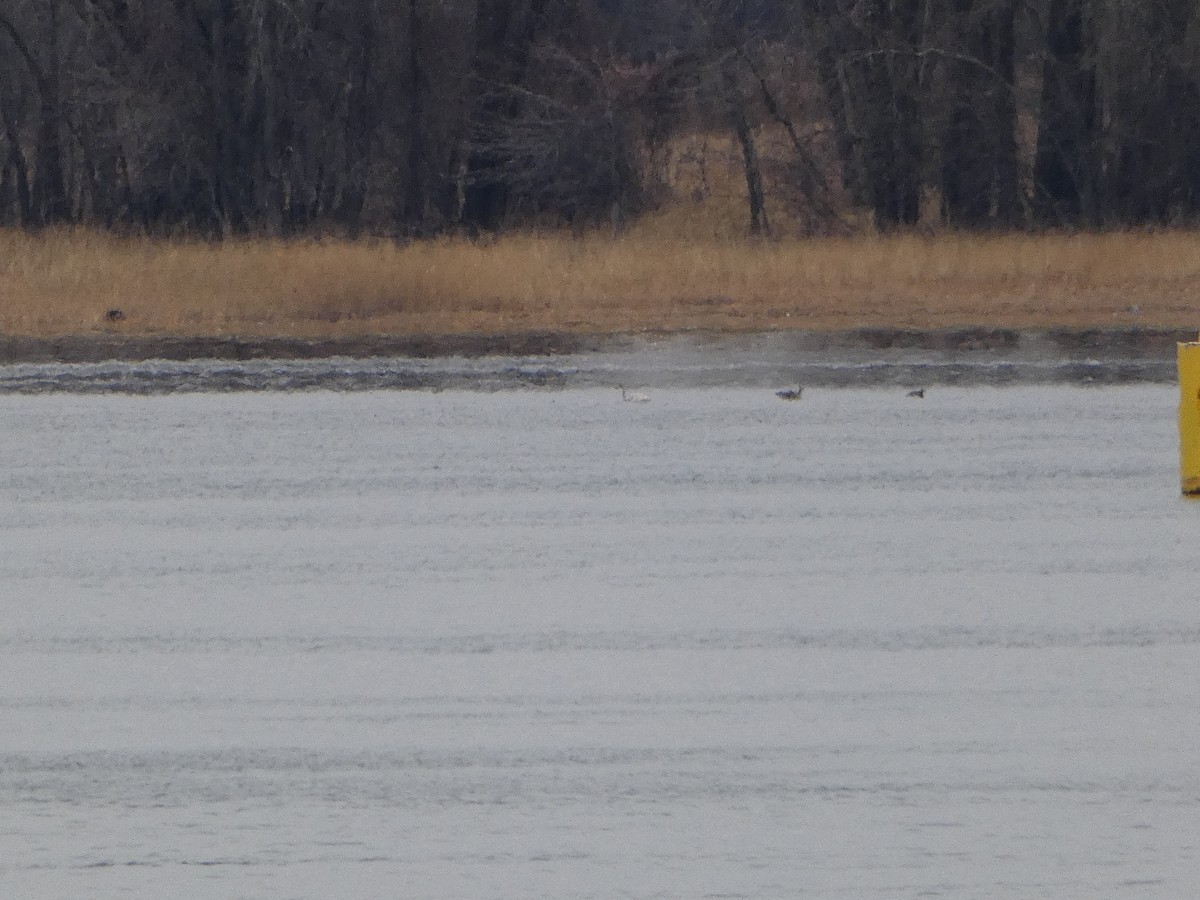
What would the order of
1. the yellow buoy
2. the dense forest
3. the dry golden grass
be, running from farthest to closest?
the dense forest
the dry golden grass
the yellow buoy

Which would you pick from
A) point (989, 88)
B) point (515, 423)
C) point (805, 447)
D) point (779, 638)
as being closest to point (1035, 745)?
point (779, 638)

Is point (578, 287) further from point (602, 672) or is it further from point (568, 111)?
point (602, 672)

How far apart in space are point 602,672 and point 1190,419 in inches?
195

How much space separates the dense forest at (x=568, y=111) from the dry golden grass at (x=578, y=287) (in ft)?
27.2

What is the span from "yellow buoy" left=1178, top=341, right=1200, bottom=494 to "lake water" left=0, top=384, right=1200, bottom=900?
25cm

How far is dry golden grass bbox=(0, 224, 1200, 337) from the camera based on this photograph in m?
23.6

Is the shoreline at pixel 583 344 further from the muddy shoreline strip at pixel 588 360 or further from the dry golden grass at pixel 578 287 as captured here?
the dry golden grass at pixel 578 287

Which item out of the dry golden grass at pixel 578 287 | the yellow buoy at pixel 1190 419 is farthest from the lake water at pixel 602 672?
the dry golden grass at pixel 578 287

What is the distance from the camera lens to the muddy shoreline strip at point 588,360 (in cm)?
1802

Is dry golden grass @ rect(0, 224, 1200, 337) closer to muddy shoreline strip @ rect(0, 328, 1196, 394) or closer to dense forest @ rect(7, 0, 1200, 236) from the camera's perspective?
muddy shoreline strip @ rect(0, 328, 1196, 394)

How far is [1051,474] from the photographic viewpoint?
40.3ft

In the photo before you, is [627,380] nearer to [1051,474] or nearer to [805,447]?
[805,447]

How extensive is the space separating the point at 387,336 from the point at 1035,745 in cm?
1689

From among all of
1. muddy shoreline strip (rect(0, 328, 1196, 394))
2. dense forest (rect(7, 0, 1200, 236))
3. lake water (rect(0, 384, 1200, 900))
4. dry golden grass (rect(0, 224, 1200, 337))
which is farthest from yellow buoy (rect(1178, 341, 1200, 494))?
dense forest (rect(7, 0, 1200, 236))
